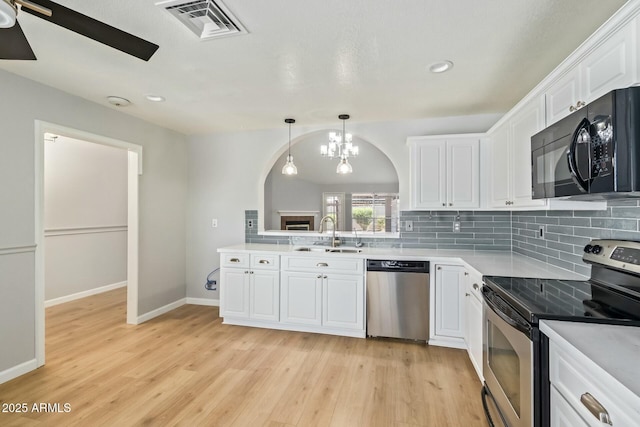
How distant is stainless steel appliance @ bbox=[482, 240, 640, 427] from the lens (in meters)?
1.29

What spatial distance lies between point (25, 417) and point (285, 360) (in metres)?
1.77

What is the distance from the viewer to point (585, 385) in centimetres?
101

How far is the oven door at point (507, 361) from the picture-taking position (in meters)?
1.35

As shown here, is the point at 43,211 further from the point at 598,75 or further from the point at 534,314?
the point at 598,75

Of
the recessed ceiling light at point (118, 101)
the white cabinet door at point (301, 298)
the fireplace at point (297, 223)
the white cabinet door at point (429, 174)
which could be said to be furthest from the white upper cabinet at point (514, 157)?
the fireplace at point (297, 223)

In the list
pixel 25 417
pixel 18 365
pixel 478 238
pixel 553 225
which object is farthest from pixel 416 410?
pixel 18 365

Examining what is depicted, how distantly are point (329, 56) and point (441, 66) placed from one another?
85 centimetres

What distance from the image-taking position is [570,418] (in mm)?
1090

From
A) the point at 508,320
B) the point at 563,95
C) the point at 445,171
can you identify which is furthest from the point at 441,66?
the point at 508,320

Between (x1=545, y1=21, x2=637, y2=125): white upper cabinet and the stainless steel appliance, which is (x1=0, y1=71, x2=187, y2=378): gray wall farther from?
(x1=545, y1=21, x2=637, y2=125): white upper cabinet

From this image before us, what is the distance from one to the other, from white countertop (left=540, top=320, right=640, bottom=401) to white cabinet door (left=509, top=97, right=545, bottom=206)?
3.24 ft

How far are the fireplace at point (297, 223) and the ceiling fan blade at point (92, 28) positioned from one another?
5592 millimetres

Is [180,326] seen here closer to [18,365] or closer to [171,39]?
[18,365]

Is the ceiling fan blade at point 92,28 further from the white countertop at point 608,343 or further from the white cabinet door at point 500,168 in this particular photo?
the white cabinet door at point 500,168
